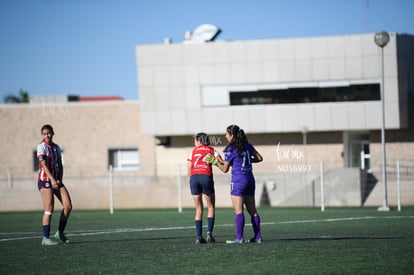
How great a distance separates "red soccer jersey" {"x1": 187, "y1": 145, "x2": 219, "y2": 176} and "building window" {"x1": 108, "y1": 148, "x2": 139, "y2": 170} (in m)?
37.7

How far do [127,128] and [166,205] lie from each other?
14043 millimetres

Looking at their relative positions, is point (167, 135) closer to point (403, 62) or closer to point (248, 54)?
point (248, 54)

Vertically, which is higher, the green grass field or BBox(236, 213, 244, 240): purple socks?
BBox(236, 213, 244, 240): purple socks

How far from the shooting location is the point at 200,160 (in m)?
15.0

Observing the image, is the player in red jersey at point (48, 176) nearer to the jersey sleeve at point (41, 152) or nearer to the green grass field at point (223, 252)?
the jersey sleeve at point (41, 152)

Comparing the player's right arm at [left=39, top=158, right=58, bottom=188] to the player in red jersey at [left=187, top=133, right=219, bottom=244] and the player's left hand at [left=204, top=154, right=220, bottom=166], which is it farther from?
the player's left hand at [left=204, top=154, right=220, bottom=166]

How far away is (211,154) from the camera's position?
14.9 metres

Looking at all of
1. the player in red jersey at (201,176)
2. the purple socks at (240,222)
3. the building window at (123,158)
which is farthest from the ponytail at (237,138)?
the building window at (123,158)

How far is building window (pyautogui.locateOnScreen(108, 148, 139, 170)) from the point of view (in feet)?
173

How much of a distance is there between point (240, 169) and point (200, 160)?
1.00 meters

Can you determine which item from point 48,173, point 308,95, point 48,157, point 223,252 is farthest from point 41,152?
point 308,95

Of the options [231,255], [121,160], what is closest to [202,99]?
[121,160]

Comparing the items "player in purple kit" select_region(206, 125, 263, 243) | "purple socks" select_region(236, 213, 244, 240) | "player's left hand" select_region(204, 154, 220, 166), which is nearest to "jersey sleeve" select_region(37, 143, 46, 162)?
"player's left hand" select_region(204, 154, 220, 166)

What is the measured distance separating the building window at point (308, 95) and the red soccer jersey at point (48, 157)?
1342 inches
